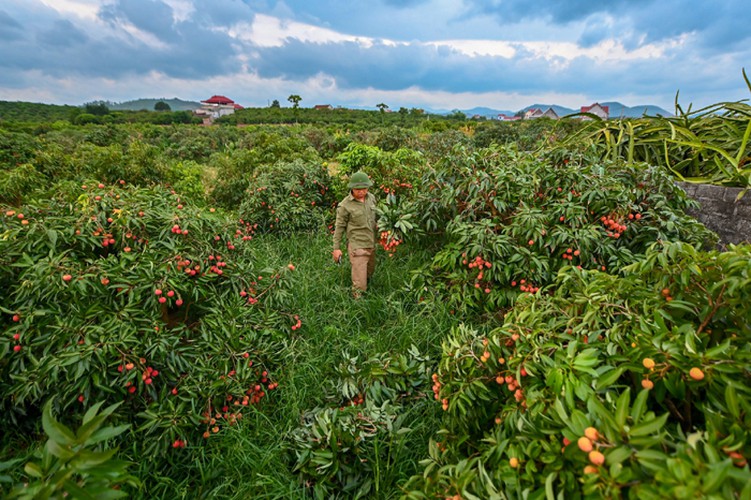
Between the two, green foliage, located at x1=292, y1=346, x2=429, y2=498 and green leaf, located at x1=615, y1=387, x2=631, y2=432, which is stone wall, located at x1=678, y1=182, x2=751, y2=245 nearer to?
green foliage, located at x1=292, y1=346, x2=429, y2=498

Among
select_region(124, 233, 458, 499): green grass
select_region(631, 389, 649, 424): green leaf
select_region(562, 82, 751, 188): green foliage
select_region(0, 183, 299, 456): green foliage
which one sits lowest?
select_region(124, 233, 458, 499): green grass

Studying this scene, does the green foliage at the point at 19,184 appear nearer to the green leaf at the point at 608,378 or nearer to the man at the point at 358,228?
the man at the point at 358,228

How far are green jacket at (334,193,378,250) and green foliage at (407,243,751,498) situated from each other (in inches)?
88.7

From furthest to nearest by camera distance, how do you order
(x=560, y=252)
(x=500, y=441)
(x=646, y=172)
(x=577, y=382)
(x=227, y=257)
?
(x=646, y=172) < (x=560, y=252) < (x=227, y=257) < (x=500, y=441) < (x=577, y=382)

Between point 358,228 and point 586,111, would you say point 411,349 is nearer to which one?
point 358,228

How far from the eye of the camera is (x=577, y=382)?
1.08m

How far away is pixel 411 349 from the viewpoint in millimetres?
2752

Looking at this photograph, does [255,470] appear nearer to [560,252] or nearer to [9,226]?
[9,226]

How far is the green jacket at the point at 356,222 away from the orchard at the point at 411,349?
0.20 meters

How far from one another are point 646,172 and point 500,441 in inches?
116

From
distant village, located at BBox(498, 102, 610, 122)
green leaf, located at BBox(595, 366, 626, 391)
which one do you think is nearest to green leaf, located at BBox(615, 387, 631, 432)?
green leaf, located at BBox(595, 366, 626, 391)

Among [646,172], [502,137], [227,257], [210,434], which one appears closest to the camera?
[210,434]

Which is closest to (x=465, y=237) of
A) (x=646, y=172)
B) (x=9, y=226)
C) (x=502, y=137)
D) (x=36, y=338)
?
(x=646, y=172)

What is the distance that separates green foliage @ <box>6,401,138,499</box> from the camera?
30.0 inches
